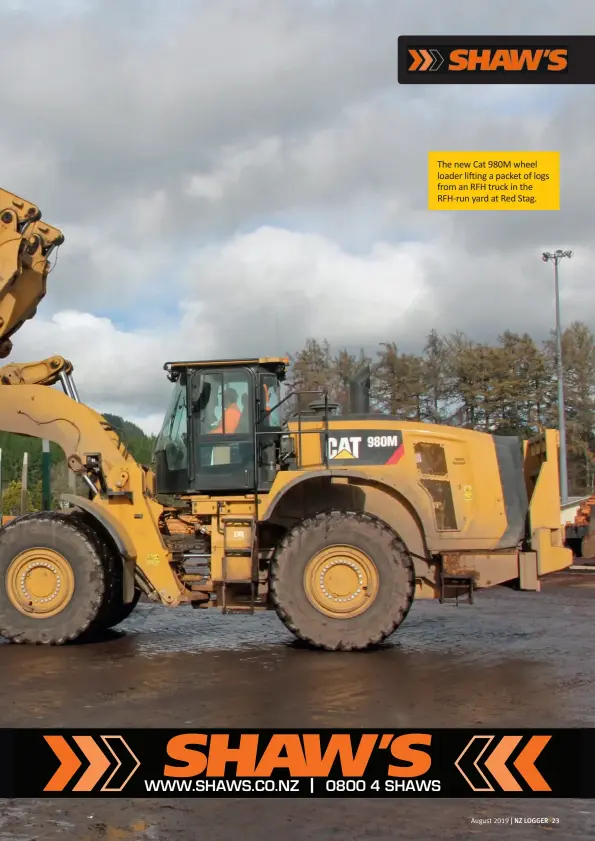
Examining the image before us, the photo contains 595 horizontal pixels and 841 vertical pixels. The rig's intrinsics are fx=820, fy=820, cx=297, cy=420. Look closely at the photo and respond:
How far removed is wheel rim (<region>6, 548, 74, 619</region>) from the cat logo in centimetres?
304

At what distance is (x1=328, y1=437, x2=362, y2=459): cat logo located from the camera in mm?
8703

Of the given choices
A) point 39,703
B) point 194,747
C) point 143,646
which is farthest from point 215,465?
point 194,747

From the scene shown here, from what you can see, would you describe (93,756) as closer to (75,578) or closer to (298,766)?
(298,766)

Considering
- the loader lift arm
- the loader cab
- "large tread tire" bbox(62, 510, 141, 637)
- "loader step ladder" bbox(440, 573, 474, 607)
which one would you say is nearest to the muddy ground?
"large tread tire" bbox(62, 510, 141, 637)

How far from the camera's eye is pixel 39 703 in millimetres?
6234

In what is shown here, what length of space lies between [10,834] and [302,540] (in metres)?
4.56

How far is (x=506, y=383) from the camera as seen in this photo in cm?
3391

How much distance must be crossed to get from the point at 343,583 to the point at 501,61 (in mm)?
5022

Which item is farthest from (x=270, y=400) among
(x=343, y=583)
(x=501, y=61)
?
(x=501, y=61)

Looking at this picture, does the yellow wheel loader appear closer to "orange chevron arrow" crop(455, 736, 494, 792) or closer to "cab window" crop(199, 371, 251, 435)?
"cab window" crop(199, 371, 251, 435)

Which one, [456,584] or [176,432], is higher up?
[176,432]

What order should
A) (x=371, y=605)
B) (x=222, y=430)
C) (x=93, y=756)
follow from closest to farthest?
(x=93, y=756)
(x=371, y=605)
(x=222, y=430)

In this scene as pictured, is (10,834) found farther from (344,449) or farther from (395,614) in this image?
(344,449)

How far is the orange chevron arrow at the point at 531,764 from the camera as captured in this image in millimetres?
4113
